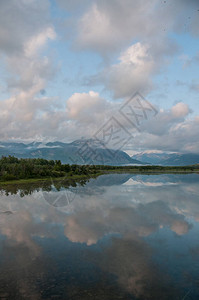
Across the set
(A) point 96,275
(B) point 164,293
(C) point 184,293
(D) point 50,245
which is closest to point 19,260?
(D) point 50,245

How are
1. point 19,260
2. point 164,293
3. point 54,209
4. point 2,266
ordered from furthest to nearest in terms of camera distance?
point 54,209 → point 19,260 → point 2,266 → point 164,293

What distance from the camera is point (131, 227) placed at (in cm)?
2208

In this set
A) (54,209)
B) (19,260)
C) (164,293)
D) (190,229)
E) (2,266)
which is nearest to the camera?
(164,293)

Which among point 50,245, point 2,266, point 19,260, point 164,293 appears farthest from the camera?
point 50,245

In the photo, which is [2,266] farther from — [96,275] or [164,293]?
[164,293]

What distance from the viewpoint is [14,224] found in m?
22.7

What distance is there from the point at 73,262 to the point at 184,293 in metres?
→ 7.11

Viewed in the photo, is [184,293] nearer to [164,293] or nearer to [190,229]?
[164,293]

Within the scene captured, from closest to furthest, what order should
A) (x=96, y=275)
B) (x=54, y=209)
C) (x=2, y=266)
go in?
(x=96, y=275), (x=2, y=266), (x=54, y=209)

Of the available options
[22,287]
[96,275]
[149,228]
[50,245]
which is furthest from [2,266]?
[149,228]

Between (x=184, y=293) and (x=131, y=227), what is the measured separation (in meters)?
11.9

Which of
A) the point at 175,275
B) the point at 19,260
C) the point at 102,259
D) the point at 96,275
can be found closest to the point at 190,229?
the point at 175,275

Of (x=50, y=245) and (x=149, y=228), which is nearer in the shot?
(x=50, y=245)

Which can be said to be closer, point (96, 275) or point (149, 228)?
point (96, 275)
